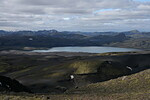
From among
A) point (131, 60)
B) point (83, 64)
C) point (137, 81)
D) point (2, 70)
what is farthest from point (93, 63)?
point (2, 70)

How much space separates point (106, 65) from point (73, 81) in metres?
17.3

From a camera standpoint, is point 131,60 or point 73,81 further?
point 131,60

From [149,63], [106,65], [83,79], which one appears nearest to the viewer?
[83,79]

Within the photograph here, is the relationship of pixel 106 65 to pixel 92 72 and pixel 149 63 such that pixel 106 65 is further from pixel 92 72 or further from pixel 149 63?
pixel 149 63

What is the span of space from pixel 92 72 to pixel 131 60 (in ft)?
95.4

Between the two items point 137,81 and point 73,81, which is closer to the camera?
point 137,81

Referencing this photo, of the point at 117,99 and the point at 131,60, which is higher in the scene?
the point at 117,99

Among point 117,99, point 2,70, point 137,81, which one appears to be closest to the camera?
point 117,99

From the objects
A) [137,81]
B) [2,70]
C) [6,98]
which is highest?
[6,98]

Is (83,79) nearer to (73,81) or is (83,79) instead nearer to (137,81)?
(73,81)

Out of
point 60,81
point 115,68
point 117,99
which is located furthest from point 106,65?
point 117,99

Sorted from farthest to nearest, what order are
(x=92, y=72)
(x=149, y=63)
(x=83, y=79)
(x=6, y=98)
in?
(x=149, y=63), (x=92, y=72), (x=83, y=79), (x=6, y=98)

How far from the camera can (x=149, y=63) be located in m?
93.3

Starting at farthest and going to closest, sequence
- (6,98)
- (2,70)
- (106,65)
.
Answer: (2,70)
(106,65)
(6,98)
